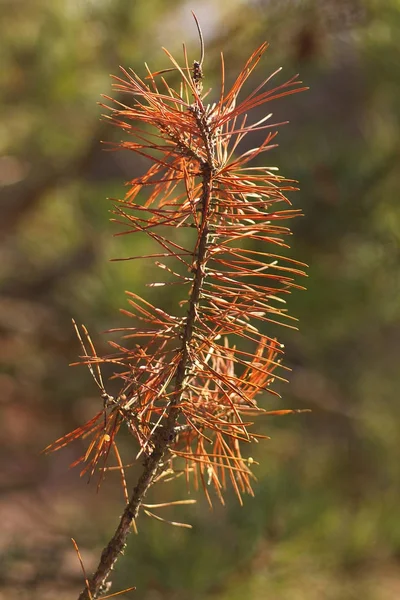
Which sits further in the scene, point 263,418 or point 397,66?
point 263,418

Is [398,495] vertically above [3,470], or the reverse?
[398,495]

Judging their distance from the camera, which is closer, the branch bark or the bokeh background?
the branch bark

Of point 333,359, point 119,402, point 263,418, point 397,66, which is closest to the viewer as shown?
point 119,402

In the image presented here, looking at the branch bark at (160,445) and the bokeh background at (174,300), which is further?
the bokeh background at (174,300)

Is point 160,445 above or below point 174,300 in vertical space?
above

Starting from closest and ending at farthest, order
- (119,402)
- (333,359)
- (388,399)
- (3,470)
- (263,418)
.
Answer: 1. (119,402)
2. (263,418)
3. (388,399)
4. (333,359)
5. (3,470)

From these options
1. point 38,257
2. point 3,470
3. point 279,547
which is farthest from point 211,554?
point 3,470

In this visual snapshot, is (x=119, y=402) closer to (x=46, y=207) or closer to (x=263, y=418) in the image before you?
(x=263, y=418)

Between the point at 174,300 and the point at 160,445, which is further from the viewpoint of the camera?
the point at 174,300
